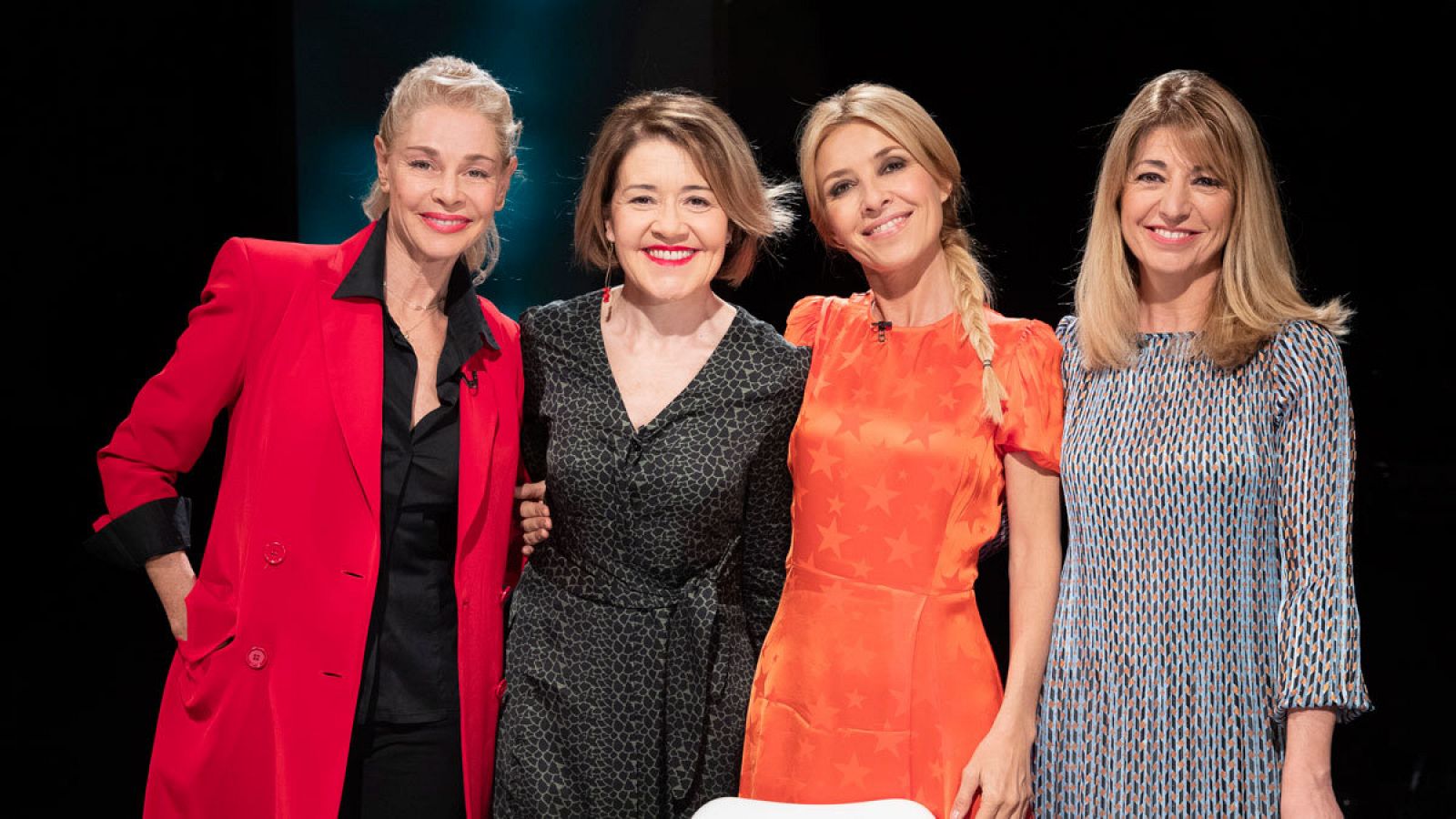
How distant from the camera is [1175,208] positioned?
214 centimetres

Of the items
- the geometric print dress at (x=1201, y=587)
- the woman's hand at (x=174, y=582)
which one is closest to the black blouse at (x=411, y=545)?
the woman's hand at (x=174, y=582)

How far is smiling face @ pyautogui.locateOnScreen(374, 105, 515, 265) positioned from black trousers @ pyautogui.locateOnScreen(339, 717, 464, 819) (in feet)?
2.86

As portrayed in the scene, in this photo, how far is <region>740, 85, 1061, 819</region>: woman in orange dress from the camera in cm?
212

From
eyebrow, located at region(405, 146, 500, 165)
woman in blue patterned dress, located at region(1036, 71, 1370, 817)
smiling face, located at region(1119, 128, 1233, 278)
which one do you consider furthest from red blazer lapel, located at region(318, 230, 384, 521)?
smiling face, located at region(1119, 128, 1233, 278)

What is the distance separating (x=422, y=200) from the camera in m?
2.18

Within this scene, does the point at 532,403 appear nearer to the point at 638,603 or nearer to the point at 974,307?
the point at 638,603

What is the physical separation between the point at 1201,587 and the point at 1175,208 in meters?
0.68

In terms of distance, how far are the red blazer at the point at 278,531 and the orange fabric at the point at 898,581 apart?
1.92 ft

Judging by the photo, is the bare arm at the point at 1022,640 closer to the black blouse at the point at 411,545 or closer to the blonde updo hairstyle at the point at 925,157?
the blonde updo hairstyle at the point at 925,157

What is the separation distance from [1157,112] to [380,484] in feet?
5.14

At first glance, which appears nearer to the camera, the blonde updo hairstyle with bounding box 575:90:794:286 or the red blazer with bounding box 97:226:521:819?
the red blazer with bounding box 97:226:521:819

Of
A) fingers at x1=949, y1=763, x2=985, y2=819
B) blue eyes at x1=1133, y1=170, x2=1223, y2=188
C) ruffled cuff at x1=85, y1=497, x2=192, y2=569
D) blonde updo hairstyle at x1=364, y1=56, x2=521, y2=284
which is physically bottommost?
fingers at x1=949, y1=763, x2=985, y2=819

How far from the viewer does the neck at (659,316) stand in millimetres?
2291

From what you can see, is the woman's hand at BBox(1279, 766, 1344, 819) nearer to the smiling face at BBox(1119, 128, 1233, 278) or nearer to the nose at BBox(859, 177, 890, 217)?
the smiling face at BBox(1119, 128, 1233, 278)
